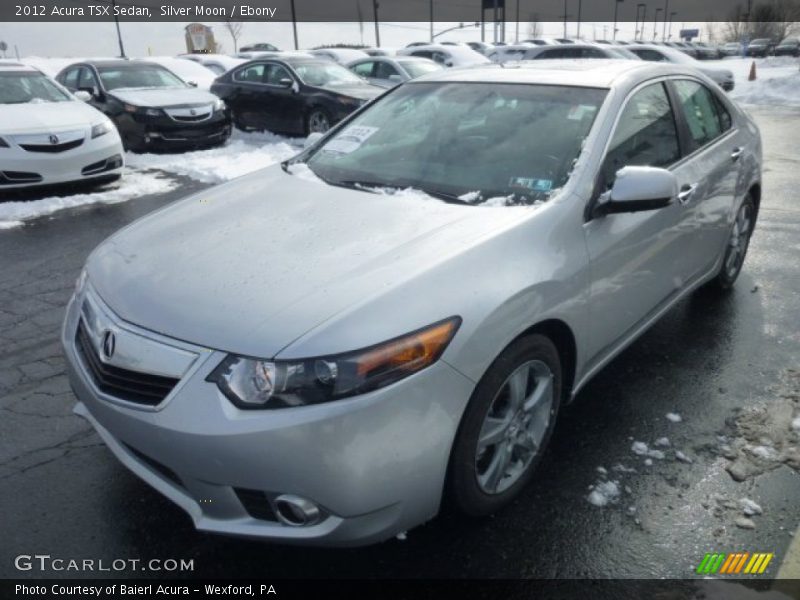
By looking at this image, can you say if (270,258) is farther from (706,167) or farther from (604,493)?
(706,167)

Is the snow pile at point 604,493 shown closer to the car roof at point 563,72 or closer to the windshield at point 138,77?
the car roof at point 563,72

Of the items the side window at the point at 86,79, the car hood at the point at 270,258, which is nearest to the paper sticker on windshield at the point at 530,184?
the car hood at the point at 270,258

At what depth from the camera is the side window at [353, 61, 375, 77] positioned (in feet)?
44.6

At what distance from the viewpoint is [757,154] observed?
4.47m

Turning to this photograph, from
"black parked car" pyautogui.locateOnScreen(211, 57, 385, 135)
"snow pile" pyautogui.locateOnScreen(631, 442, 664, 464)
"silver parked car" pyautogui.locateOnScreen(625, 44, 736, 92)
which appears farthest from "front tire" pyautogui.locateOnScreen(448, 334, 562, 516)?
"silver parked car" pyautogui.locateOnScreen(625, 44, 736, 92)

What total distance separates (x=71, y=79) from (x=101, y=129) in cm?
452

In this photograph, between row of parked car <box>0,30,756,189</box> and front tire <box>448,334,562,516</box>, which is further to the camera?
row of parked car <box>0,30,756,189</box>

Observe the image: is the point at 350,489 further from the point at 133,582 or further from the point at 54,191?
the point at 54,191

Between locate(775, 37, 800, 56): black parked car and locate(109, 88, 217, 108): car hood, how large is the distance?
44607 millimetres

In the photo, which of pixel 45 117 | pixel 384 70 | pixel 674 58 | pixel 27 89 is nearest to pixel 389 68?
pixel 384 70

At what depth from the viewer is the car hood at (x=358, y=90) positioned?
1055cm

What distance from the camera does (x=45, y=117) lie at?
748 cm

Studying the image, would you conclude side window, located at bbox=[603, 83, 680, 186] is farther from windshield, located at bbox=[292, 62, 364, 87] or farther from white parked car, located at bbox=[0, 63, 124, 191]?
windshield, located at bbox=[292, 62, 364, 87]

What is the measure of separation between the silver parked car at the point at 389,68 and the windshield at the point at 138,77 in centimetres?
363
